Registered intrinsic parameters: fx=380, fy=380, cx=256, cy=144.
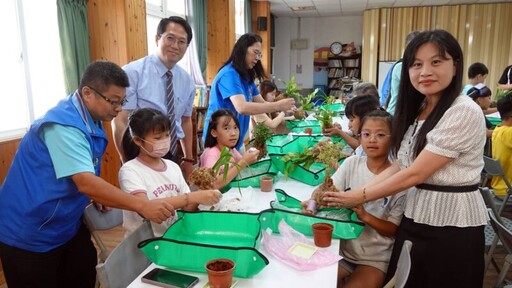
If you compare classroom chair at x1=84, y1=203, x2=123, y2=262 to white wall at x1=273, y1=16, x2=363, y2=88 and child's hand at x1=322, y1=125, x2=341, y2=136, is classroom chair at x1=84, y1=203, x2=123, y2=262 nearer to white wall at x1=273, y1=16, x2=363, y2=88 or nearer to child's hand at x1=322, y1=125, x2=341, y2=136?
child's hand at x1=322, y1=125, x2=341, y2=136

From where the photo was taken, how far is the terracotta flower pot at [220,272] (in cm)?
113

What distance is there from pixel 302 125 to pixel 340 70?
25.3 feet

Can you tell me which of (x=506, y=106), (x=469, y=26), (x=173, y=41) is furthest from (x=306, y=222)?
(x=469, y=26)

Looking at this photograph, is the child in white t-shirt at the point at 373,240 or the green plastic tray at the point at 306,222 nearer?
the green plastic tray at the point at 306,222

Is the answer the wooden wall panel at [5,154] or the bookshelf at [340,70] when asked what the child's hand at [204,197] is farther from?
the bookshelf at [340,70]

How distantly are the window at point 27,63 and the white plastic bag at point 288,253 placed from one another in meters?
2.77

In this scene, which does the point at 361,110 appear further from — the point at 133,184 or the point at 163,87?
the point at 133,184

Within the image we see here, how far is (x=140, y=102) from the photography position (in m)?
2.53

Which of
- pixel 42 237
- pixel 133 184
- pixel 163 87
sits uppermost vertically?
pixel 163 87

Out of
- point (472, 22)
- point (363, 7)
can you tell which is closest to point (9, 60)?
point (363, 7)

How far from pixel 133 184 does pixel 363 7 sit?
9591 millimetres

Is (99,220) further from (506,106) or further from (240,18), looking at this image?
(240,18)

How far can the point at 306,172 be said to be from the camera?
90.0 inches

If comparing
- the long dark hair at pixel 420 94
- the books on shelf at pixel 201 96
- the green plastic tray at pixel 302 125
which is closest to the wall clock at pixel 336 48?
the books on shelf at pixel 201 96
